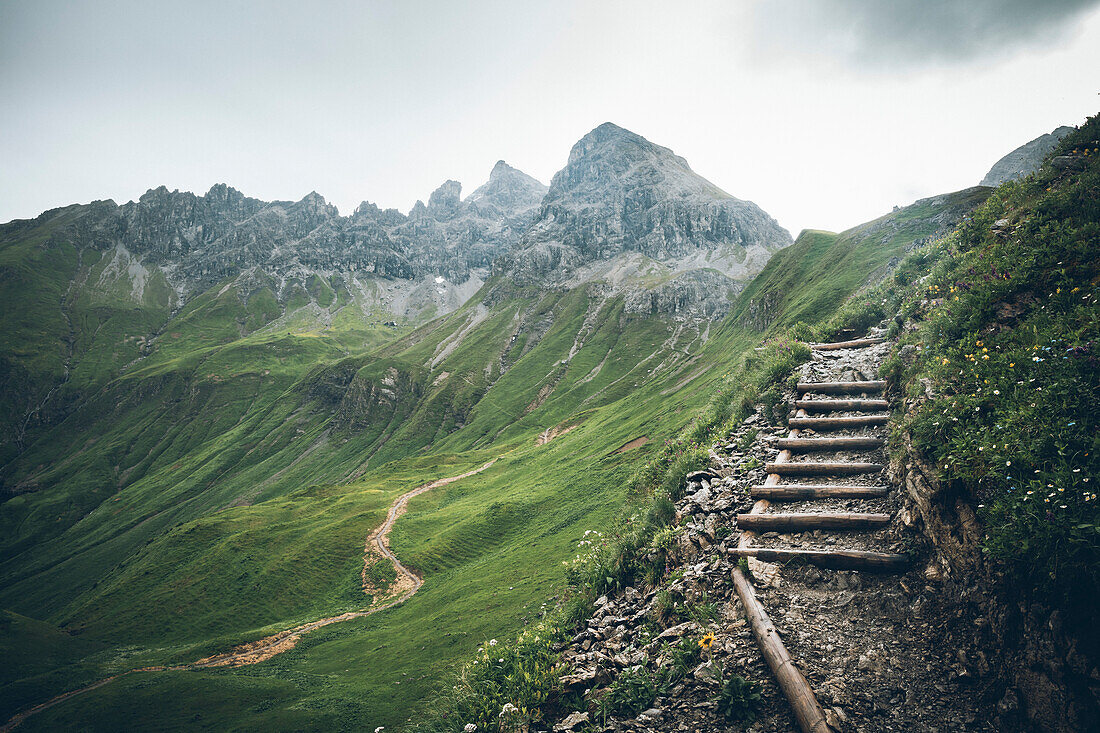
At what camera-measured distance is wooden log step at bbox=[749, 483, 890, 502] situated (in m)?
11.2

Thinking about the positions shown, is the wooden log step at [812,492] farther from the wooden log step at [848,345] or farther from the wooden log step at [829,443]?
the wooden log step at [848,345]

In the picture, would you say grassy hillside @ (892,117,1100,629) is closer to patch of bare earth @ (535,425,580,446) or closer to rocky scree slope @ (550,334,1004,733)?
rocky scree slope @ (550,334,1004,733)

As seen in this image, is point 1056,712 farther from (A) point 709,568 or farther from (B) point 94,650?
(B) point 94,650

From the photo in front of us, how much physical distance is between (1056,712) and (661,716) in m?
5.99

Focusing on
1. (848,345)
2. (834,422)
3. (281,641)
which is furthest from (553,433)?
(834,422)

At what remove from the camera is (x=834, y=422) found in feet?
47.1

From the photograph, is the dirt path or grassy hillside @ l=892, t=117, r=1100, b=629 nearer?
grassy hillside @ l=892, t=117, r=1100, b=629

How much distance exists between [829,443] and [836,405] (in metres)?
2.63

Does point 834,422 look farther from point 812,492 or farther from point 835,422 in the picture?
point 812,492

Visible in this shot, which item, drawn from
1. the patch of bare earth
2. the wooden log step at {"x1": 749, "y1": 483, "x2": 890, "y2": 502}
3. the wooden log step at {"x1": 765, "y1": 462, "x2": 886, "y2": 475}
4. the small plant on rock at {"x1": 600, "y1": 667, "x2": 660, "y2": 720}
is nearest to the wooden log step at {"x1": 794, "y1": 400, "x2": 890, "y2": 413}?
the wooden log step at {"x1": 765, "y1": 462, "x2": 886, "y2": 475}

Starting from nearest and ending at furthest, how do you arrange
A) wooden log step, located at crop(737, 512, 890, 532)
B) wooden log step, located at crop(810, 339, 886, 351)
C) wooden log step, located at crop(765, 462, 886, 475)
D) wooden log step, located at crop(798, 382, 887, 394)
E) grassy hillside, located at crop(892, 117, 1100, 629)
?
grassy hillside, located at crop(892, 117, 1100, 629) < wooden log step, located at crop(737, 512, 890, 532) < wooden log step, located at crop(765, 462, 886, 475) < wooden log step, located at crop(798, 382, 887, 394) < wooden log step, located at crop(810, 339, 886, 351)

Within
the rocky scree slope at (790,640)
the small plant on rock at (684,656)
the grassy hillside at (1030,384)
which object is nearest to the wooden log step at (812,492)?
the rocky scree slope at (790,640)

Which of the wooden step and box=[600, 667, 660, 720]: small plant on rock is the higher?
the wooden step

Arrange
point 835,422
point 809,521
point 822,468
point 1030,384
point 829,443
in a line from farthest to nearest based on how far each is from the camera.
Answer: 1. point 835,422
2. point 829,443
3. point 822,468
4. point 809,521
5. point 1030,384
